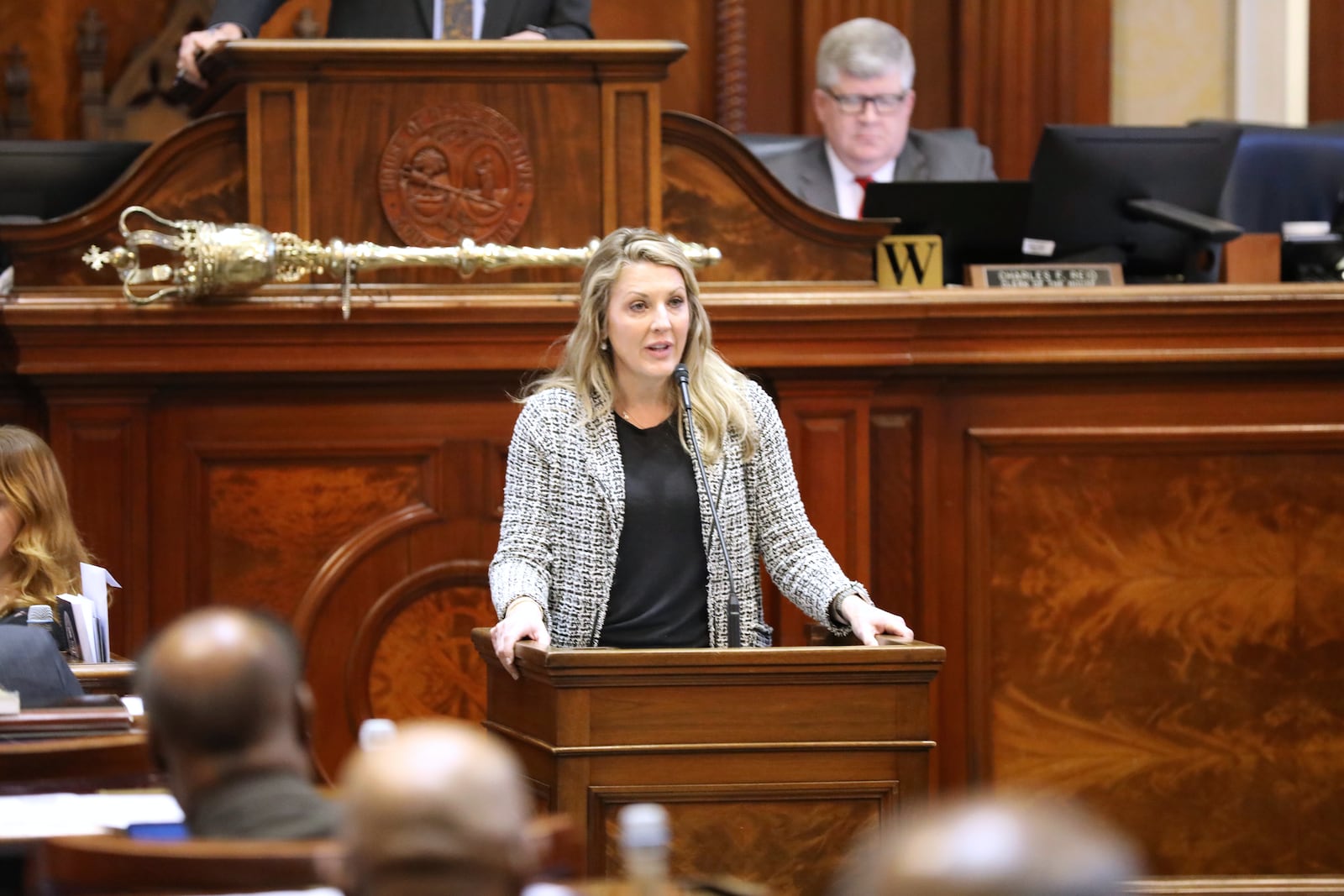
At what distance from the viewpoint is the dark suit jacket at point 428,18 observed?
476cm

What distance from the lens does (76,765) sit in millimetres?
2232

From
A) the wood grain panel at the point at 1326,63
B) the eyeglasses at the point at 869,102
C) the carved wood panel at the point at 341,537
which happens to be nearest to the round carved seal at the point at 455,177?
the carved wood panel at the point at 341,537

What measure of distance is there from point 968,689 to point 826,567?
2.71ft

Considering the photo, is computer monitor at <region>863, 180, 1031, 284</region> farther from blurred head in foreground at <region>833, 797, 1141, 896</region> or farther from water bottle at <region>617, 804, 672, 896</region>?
blurred head in foreground at <region>833, 797, 1141, 896</region>

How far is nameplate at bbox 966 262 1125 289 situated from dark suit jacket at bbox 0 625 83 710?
2.53 m

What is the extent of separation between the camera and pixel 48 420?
400 cm

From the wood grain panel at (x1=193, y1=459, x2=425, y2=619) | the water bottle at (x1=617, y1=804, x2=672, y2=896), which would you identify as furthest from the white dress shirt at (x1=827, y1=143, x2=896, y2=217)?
the water bottle at (x1=617, y1=804, x2=672, y2=896)

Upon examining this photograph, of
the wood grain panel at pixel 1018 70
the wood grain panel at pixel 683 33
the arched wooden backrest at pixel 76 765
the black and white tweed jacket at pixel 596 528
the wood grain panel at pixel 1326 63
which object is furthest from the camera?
the wood grain panel at pixel 1326 63

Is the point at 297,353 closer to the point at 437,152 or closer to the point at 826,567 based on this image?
the point at 437,152

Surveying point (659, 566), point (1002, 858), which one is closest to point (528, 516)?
point (659, 566)

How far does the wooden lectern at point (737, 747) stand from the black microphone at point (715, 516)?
1.10 feet

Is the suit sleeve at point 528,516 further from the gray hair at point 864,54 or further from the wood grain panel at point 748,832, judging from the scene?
the gray hair at point 864,54

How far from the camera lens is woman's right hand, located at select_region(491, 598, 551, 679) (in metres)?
3.13

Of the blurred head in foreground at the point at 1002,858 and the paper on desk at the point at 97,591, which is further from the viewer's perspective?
the paper on desk at the point at 97,591
